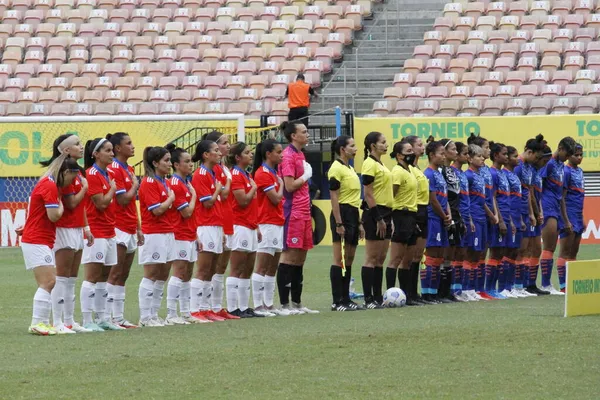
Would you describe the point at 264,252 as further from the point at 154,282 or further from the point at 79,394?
the point at 79,394

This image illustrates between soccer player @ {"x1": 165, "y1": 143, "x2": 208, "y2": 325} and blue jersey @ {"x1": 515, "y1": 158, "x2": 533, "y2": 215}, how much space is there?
5.32 m

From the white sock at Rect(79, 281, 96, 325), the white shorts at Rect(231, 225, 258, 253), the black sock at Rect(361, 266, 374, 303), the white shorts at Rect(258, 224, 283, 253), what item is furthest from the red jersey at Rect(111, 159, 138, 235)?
the black sock at Rect(361, 266, 374, 303)

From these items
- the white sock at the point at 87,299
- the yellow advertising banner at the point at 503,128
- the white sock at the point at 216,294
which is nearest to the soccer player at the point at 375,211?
the white sock at the point at 216,294

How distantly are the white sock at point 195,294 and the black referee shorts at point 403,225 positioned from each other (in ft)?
7.91

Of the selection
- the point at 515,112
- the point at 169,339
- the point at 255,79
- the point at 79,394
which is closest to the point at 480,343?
the point at 169,339

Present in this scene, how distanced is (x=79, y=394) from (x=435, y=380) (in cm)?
232

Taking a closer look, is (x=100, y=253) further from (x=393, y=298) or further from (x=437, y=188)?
(x=437, y=188)

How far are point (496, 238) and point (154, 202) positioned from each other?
17.8 ft

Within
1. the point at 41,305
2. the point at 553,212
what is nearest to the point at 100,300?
the point at 41,305

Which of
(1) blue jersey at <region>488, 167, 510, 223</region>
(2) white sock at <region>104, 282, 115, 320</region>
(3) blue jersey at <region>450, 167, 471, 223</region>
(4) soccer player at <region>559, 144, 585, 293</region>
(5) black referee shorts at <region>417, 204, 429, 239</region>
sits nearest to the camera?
(2) white sock at <region>104, 282, 115, 320</region>

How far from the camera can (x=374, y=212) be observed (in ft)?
44.2

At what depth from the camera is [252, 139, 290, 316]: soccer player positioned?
13.3 metres

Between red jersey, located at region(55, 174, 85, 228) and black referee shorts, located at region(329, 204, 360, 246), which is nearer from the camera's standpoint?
red jersey, located at region(55, 174, 85, 228)

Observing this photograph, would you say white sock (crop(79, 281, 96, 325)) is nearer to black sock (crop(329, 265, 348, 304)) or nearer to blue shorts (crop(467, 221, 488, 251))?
black sock (crop(329, 265, 348, 304))
